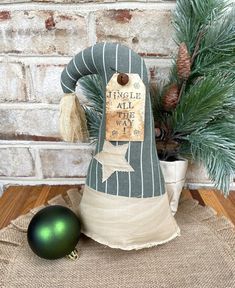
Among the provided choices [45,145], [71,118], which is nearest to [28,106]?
[45,145]

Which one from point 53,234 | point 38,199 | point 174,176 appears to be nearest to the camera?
point 53,234

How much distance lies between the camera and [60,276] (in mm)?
396

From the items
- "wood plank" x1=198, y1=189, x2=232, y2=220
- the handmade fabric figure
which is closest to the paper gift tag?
the handmade fabric figure

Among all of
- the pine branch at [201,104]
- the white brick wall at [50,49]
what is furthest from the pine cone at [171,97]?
the white brick wall at [50,49]

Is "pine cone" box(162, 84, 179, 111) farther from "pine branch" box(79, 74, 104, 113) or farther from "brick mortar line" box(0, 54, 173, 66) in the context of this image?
"brick mortar line" box(0, 54, 173, 66)

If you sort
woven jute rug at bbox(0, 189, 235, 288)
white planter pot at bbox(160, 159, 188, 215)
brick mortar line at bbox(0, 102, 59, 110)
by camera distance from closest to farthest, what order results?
woven jute rug at bbox(0, 189, 235, 288)
white planter pot at bbox(160, 159, 188, 215)
brick mortar line at bbox(0, 102, 59, 110)

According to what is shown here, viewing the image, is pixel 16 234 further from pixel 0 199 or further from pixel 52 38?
pixel 52 38

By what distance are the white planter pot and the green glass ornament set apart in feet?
0.55

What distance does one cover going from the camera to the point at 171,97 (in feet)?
1.54

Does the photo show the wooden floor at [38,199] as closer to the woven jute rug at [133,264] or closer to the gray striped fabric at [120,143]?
the woven jute rug at [133,264]

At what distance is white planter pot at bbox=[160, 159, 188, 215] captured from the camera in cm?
Answer: 50

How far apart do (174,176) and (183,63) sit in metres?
0.17

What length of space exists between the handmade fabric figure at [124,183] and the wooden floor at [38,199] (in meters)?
0.17

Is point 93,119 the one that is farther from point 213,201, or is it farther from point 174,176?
point 213,201
